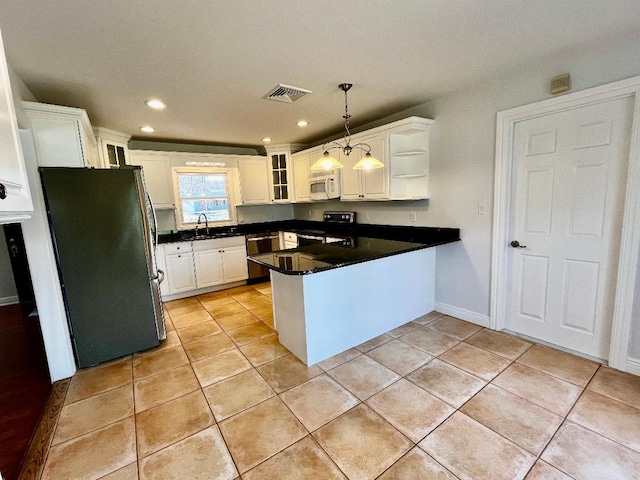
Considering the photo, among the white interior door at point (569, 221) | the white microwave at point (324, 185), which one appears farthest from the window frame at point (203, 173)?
the white interior door at point (569, 221)

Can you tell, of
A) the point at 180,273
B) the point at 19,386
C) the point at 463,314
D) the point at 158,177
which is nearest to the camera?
the point at 19,386

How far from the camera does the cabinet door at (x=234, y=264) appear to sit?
4.63 meters

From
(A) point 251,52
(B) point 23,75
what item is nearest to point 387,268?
(A) point 251,52

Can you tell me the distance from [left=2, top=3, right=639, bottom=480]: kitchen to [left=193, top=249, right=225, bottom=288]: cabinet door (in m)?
1.99

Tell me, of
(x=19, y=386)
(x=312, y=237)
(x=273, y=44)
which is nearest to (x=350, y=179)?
(x=312, y=237)

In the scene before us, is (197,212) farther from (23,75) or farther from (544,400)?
(544,400)

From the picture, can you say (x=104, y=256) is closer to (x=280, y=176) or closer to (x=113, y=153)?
(x=113, y=153)

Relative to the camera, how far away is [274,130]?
4.14 m

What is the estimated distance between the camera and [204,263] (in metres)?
4.43

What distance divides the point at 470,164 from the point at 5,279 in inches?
253

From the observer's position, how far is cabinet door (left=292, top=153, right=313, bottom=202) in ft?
15.7

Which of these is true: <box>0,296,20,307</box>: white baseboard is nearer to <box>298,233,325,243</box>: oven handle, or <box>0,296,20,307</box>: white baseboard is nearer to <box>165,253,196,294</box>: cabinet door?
<box>165,253,196,294</box>: cabinet door

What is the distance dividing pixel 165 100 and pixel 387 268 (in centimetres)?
265

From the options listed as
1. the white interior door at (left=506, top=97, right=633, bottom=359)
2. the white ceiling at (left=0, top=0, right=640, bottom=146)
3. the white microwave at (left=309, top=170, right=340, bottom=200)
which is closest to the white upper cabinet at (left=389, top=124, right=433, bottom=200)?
the white ceiling at (left=0, top=0, right=640, bottom=146)
